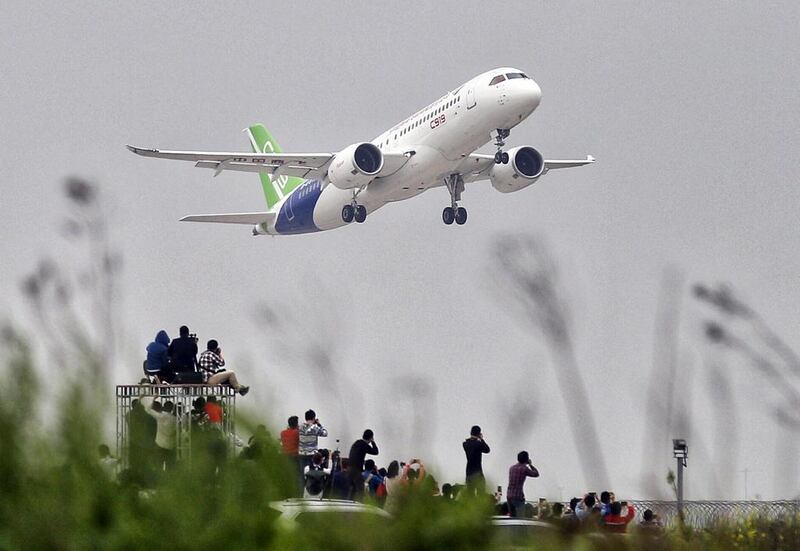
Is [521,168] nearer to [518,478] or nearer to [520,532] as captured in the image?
[518,478]

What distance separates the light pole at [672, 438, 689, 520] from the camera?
7.74 metres

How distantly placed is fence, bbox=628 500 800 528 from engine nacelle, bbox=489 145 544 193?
4581 centimetres

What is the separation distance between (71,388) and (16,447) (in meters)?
0.79

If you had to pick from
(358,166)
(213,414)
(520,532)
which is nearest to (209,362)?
(213,414)

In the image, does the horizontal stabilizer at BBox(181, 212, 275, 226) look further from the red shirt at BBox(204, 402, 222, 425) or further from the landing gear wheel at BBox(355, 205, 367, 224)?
the red shirt at BBox(204, 402, 222, 425)

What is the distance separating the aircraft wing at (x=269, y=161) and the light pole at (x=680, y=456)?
150 ft

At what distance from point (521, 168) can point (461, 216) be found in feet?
11.8

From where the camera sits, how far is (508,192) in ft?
187

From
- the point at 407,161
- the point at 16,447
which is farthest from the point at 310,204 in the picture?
the point at 16,447

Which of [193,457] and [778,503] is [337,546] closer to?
[193,457]

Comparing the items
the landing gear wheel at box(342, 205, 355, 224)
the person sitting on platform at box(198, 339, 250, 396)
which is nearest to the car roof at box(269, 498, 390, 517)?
the person sitting on platform at box(198, 339, 250, 396)

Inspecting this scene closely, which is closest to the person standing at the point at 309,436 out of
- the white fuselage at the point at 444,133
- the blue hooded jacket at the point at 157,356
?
the blue hooded jacket at the point at 157,356

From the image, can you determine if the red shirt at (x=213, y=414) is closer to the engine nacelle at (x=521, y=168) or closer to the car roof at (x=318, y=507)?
the car roof at (x=318, y=507)

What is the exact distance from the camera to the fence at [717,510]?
293 inches
